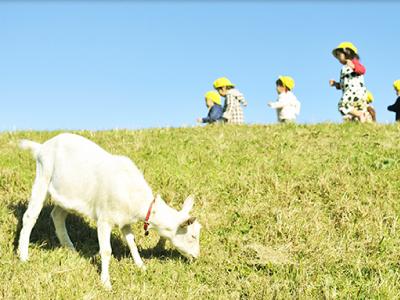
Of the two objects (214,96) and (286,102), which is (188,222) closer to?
(286,102)

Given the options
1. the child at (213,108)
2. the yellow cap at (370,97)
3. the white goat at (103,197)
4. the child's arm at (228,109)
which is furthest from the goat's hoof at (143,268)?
the yellow cap at (370,97)

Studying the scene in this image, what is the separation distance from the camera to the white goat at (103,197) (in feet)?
21.9

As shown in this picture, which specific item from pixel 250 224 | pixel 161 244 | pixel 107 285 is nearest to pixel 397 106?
pixel 250 224

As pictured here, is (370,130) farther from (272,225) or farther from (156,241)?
(156,241)

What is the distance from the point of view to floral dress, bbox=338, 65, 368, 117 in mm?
13875

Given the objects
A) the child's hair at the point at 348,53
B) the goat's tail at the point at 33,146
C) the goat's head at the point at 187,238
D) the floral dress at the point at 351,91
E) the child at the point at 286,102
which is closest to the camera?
the goat's head at the point at 187,238

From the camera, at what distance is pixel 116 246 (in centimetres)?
770

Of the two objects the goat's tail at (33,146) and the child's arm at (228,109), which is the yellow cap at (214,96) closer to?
the child's arm at (228,109)

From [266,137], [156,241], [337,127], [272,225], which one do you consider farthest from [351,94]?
[156,241]

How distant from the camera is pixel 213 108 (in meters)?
18.0

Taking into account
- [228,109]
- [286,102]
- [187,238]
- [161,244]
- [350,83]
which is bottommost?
[161,244]

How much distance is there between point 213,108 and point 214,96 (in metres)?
0.60

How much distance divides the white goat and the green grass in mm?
302

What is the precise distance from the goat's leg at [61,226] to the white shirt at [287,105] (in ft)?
32.4
